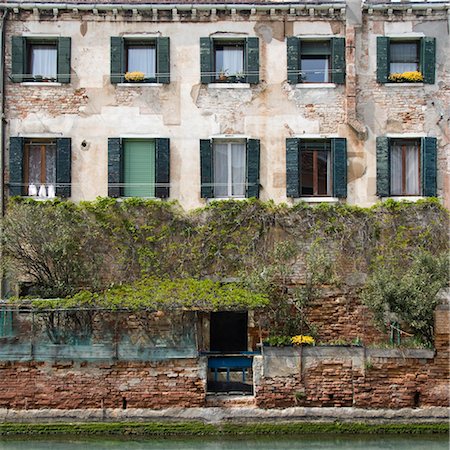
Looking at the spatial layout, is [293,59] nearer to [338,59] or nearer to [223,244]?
[338,59]

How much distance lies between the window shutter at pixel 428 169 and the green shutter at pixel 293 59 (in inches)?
143

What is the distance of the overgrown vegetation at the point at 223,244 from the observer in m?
17.0

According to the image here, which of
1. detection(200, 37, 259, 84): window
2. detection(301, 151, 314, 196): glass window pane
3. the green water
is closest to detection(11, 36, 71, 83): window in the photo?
detection(200, 37, 259, 84): window

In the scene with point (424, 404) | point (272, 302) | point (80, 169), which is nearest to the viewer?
point (424, 404)

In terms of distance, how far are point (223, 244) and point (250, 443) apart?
16.7 feet

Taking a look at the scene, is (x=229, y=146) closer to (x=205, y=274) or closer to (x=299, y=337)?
(x=205, y=274)

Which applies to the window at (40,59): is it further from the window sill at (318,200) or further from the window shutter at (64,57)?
the window sill at (318,200)

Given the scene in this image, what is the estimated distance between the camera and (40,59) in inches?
725

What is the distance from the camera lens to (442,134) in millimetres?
18188

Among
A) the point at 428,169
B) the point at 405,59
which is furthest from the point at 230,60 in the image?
the point at 428,169

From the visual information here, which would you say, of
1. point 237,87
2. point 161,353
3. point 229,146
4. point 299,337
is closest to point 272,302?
point 299,337

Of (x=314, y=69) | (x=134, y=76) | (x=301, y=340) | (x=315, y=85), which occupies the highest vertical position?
(x=314, y=69)

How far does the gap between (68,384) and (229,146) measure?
23.3ft

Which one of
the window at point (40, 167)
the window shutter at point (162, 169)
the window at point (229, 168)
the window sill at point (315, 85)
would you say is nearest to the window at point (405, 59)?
the window sill at point (315, 85)
